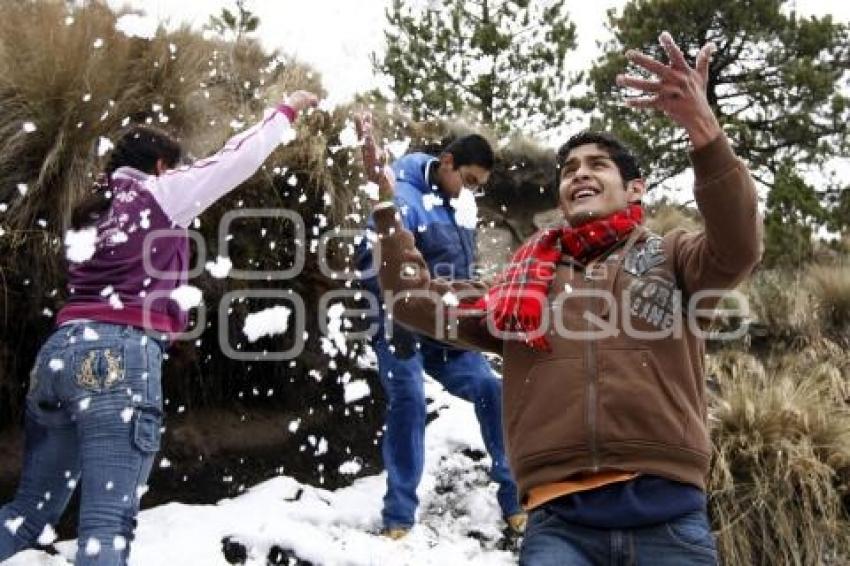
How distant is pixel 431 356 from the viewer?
438 cm

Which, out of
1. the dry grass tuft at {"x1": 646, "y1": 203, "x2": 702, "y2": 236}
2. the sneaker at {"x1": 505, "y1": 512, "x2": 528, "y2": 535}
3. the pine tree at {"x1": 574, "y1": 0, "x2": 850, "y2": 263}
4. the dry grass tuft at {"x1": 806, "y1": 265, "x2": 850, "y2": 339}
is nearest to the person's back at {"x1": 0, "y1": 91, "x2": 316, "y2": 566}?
the sneaker at {"x1": 505, "y1": 512, "x2": 528, "y2": 535}

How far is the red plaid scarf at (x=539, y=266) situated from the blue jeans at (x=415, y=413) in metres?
1.59

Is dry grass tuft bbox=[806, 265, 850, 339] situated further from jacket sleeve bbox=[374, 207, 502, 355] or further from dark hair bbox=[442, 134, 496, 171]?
jacket sleeve bbox=[374, 207, 502, 355]

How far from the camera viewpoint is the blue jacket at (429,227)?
13.8ft

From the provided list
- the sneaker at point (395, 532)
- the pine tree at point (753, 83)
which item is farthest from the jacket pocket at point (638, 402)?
the pine tree at point (753, 83)

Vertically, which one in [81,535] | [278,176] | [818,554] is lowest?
[818,554]

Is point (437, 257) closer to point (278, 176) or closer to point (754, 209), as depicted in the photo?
point (278, 176)

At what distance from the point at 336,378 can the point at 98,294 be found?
7.97ft

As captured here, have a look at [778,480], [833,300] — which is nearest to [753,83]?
[833,300]

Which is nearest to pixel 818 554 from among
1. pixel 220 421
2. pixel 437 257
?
pixel 437 257

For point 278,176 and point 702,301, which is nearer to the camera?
point 702,301

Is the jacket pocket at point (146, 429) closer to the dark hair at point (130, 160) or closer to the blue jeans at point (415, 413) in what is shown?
the dark hair at point (130, 160)

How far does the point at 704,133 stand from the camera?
216cm

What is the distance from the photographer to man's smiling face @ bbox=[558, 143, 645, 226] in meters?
2.57
